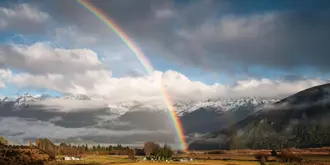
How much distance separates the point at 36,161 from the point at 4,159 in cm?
2398

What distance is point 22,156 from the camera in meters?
197

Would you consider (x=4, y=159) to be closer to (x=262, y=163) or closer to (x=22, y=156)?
(x=22, y=156)

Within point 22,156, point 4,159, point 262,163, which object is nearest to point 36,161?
point 22,156

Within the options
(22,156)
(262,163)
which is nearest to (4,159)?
(22,156)

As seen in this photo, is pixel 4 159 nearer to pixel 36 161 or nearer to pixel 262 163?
pixel 36 161

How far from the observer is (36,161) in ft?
645

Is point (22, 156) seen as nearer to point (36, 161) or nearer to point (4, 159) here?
point (36, 161)

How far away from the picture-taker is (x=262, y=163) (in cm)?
18388

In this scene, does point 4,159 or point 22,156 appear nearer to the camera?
point 4,159

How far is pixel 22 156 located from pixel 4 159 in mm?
23193

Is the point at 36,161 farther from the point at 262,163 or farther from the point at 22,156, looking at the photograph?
the point at 262,163

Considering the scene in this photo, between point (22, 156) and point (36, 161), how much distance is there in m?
7.54

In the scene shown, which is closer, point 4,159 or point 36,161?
point 4,159

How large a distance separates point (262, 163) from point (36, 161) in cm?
10922
